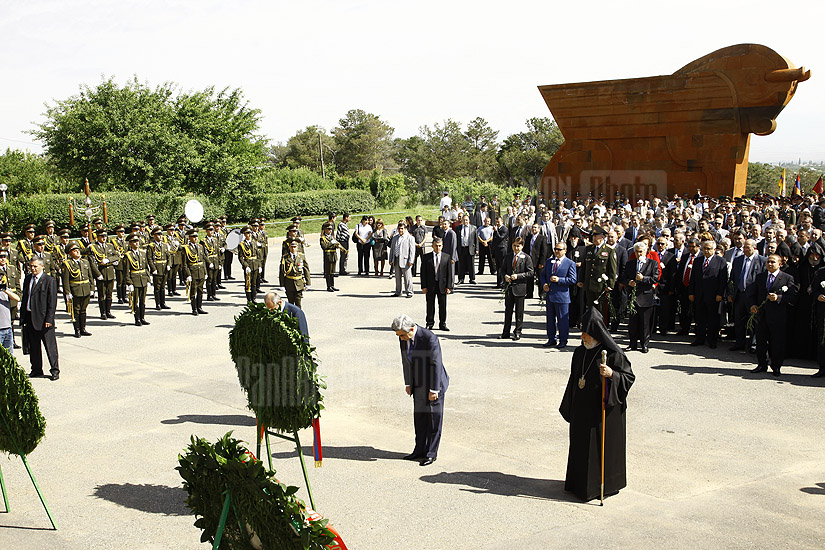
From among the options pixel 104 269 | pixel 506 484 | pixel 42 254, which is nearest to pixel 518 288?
pixel 506 484

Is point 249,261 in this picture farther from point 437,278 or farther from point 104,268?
point 437,278

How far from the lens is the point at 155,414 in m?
9.92

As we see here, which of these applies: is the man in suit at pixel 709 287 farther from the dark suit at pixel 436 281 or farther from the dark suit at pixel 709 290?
the dark suit at pixel 436 281

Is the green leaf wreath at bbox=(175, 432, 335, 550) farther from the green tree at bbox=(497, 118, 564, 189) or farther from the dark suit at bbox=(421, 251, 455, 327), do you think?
the green tree at bbox=(497, 118, 564, 189)

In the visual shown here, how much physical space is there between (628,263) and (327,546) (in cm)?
1035

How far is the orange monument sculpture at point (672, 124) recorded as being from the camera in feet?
90.0

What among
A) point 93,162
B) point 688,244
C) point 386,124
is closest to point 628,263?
point 688,244

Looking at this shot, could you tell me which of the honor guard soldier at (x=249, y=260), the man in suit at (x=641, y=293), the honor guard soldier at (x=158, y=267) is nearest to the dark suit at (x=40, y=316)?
the honor guard soldier at (x=158, y=267)

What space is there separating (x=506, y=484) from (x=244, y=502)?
3.93 metres

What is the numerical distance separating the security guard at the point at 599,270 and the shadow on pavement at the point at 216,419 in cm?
649

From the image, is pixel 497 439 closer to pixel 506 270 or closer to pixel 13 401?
pixel 13 401

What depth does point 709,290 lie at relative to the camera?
510 inches

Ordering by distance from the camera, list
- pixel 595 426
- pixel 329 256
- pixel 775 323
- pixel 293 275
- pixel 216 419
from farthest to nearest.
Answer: pixel 329 256 < pixel 293 275 < pixel 775 323 < pixel 216 419 < pixel 595 426

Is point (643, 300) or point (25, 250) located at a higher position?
point (25, 250)
